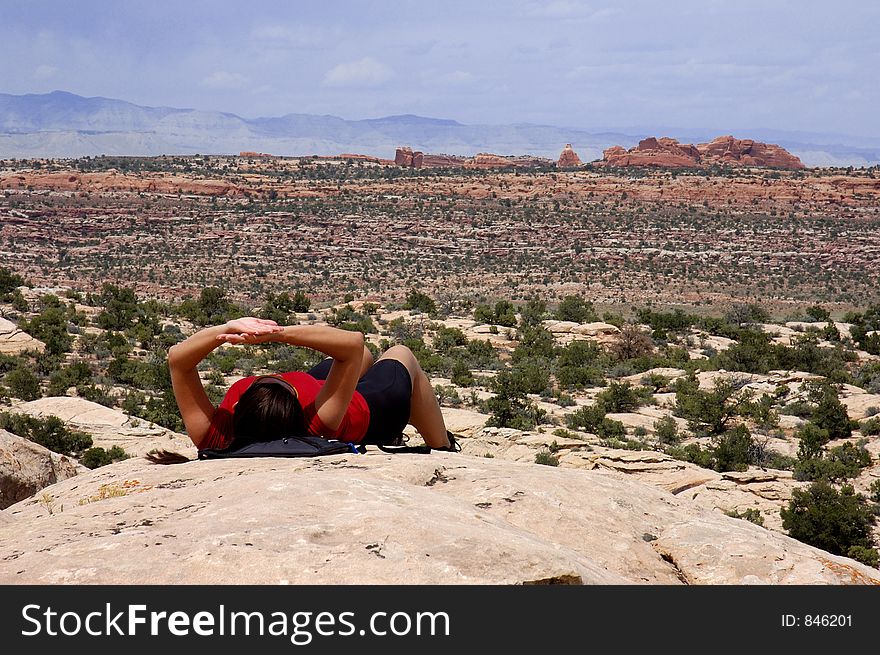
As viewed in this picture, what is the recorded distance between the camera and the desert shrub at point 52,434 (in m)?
9.78

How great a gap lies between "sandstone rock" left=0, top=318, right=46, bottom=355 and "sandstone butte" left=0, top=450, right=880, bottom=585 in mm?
13349

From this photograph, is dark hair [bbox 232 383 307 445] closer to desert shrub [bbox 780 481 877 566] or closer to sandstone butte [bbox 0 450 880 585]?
sandstone butte [bbox 0 450 880 585]

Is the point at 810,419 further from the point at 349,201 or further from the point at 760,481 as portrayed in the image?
the point at 349,201

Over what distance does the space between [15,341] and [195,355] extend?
1450 cm

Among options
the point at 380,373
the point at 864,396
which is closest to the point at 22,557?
the point at 380,373

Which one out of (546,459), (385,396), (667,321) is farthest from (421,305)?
(385,396)

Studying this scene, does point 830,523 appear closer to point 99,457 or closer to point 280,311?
point 99,457

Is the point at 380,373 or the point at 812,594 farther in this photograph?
the point at 380,373

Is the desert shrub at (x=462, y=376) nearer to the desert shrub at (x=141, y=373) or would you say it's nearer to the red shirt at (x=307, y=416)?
the desert shrub at (x=141, y=373)

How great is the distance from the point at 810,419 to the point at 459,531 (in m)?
13.2

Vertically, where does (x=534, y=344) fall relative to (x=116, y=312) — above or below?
below

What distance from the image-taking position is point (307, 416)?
182 inches

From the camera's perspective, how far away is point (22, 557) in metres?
2.75

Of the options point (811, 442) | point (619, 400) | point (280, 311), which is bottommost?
point (280, 311)
